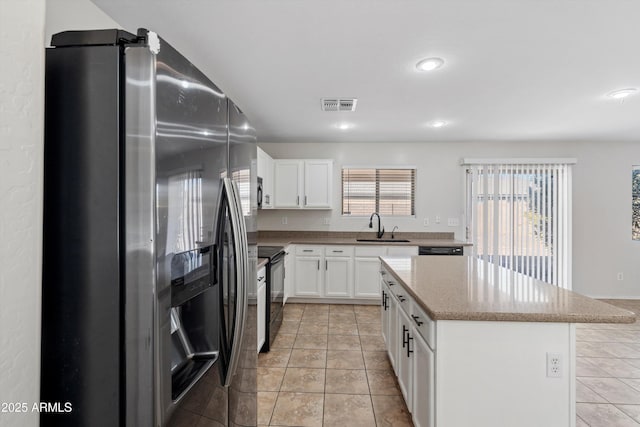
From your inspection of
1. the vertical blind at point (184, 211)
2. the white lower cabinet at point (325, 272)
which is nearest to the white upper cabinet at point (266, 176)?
the white lower cabinet at point (325, 272)

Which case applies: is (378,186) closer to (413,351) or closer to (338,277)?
(338,277)

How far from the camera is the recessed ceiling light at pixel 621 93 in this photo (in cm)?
274

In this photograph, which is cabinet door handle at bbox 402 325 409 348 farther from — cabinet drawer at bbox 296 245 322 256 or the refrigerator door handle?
cabinet drawer at bbox 296 245 322 256

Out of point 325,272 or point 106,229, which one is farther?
point 325,272

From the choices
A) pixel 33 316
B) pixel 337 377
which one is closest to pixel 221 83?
pixel 33 316

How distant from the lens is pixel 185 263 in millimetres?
846

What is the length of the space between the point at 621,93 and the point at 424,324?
10.4 feet

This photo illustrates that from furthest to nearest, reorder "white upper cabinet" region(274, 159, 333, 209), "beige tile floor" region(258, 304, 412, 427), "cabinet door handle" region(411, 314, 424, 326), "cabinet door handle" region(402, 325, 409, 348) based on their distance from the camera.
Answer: "white upper cabinet" region(274, 159, 333, 209) → "beige tile floor" region(258, 304, 412, 427) → "cabinet door handle" region(402, 325, 409, 348) → "cabinet door handle" region(411, 314, 424, 326)

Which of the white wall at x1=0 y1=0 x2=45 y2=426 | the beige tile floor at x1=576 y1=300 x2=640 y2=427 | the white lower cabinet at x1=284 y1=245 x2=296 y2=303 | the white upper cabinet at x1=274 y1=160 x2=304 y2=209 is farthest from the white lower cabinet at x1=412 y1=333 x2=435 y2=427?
the white upper cabinet at x1=274 y1=160 x2=304 y2=209

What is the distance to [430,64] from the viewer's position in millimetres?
2264

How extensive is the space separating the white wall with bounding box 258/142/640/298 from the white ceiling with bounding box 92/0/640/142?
4.02 feet

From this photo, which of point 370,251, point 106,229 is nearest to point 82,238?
point 106,229

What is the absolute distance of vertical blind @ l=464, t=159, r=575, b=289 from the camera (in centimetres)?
467

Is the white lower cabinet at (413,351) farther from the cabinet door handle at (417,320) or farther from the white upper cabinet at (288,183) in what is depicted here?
the white upper cabinet at (288,183)
